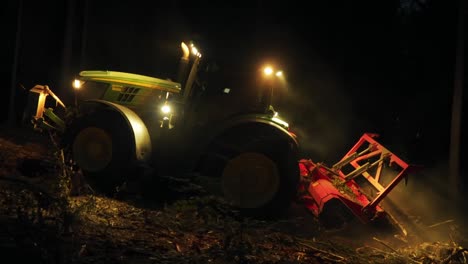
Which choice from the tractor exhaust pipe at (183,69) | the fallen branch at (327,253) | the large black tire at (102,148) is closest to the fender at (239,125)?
the large black tire at (102,148)

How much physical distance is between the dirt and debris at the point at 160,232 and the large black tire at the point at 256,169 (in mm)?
211

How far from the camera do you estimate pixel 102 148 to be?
599 cm

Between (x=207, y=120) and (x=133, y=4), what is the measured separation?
17.7ft

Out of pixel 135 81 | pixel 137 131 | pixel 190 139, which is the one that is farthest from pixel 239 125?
pixel 135 81

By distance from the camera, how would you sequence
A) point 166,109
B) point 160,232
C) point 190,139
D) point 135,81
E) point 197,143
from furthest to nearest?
point 135,81 < point 166,109 < point 190,139 < point 197,143 < point 160,232

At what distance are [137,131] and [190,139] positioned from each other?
27.2 inches

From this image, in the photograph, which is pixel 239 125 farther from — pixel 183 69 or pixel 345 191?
pixel 345 191

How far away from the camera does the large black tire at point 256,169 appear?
5.63 m

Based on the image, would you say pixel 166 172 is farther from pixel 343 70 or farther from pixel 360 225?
pixel 343 70

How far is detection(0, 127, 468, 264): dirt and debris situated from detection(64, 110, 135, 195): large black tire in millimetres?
264

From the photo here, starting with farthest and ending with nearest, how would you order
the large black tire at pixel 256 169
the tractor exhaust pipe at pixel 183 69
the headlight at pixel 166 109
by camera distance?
the tractor exhaust pipe at pixel 183 69 < the headlight at pixel 166 109 < the large black tire at pixel 256 169

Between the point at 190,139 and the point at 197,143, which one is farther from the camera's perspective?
the point at 190,139

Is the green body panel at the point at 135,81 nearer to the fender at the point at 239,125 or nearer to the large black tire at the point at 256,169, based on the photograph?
the fender at the point at 239,125

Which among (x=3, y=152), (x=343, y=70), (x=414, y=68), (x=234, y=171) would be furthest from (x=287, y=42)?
(x=3, y=152)
